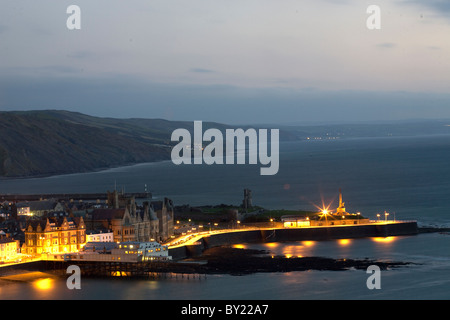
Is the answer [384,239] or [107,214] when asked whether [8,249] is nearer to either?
[107,214]

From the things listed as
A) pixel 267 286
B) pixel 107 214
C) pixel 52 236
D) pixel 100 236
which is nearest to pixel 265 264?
pixel 267 286

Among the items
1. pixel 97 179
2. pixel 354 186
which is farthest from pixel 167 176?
pixel 354 186

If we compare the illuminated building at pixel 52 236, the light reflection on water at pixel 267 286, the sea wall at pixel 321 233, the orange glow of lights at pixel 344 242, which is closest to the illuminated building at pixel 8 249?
the illuminated building at pixel 52 236

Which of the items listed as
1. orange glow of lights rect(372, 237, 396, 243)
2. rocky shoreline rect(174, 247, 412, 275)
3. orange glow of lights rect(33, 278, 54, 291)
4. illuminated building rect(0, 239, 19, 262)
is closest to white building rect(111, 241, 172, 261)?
rocky shoreline rect(174, 247, 412, 275)

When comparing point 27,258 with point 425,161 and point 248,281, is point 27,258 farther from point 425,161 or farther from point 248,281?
point 425,161

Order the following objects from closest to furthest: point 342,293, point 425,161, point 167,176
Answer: point 342,293 < point 167,176 < point 425,161

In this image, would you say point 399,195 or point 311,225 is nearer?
point 311,225

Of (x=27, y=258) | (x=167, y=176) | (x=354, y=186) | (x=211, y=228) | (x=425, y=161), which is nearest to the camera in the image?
(x=27, y=258)
